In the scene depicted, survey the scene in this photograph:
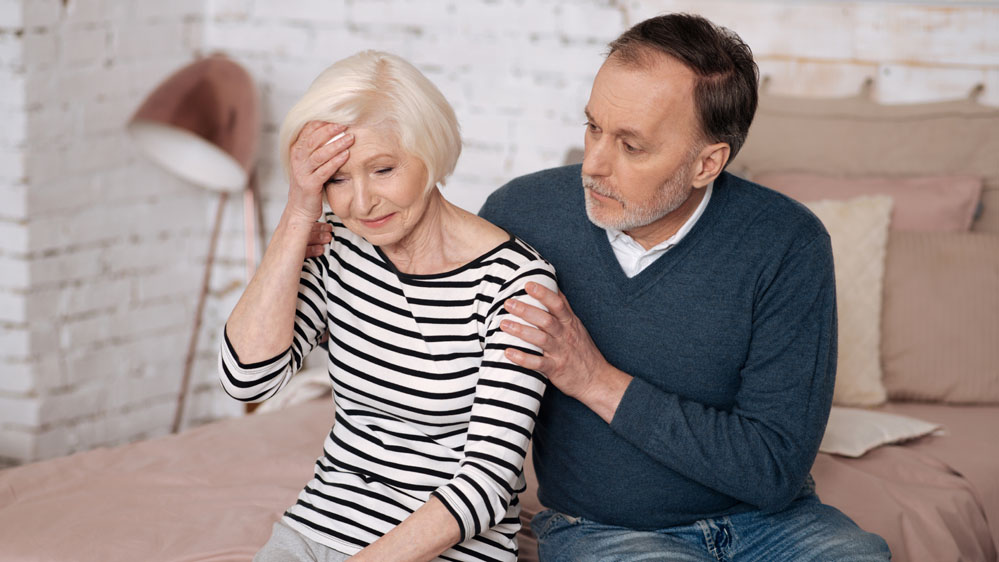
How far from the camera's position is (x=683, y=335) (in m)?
1.54

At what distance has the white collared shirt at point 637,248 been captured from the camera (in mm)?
1583

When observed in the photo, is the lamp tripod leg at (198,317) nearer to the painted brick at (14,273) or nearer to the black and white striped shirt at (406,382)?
the painted brick at (14,273)

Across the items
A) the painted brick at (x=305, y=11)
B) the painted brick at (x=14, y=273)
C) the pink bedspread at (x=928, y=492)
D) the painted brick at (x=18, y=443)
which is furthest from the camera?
the painted brick at (x=305, y=11)

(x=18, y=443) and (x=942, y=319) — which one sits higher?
(x=942, y=319)

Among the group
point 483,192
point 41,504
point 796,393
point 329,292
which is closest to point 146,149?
point 483,192

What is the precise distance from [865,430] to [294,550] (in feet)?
4.27

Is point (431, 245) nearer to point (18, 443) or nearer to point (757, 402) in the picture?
point (757, 402)

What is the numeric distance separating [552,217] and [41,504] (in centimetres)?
104

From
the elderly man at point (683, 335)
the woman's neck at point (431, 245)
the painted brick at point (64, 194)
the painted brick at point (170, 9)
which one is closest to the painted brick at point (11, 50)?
the painted brick at point (64, 194)

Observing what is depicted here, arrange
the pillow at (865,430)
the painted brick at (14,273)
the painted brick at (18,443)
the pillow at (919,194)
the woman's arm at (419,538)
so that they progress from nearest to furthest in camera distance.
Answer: the woman's arm at (419,538), the pillow at (865,430), the pillow at (919,194), the painted brick at (14,273), the painted brick at (18,443)

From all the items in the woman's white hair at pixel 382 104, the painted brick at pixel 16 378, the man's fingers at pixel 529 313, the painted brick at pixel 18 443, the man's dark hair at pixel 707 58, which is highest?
the man's dark hair at pixel 707 58

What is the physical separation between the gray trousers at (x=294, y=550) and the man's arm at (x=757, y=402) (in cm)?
43

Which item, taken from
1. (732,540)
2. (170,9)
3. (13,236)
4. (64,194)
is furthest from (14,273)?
(732,540)

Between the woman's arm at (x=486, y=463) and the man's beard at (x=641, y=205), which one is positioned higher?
the man's beard at (x=641, y=205)
